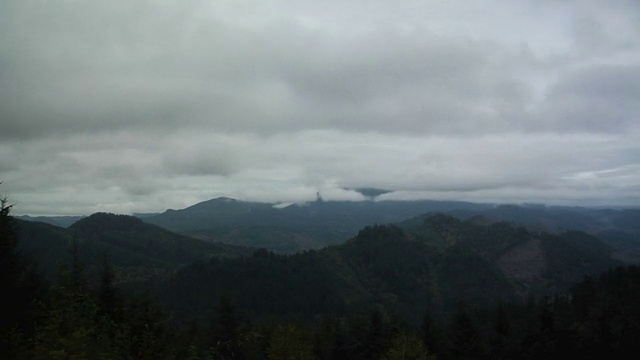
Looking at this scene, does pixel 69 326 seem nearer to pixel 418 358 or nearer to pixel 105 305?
→ pixel 105 305

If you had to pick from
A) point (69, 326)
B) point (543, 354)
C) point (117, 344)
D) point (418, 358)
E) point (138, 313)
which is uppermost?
point (69, 326)

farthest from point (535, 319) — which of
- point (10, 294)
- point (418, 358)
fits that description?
point (10, 294)

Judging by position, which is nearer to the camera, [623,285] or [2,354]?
[2,354]

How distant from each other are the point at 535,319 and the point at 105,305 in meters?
75.8

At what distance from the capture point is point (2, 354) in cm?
1498

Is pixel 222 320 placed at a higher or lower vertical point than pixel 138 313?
lower

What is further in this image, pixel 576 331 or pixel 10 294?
pixel 576 331

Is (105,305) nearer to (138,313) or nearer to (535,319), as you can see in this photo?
(138,313)

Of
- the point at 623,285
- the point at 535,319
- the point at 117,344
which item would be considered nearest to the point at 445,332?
the point at 535,319

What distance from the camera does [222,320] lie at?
7225 centimetres

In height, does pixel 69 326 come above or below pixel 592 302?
above

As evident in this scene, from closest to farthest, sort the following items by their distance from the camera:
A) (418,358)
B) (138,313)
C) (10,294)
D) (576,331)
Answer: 1. (10,294)
2. (138,313)
3. (418,358)
4. (576,331)

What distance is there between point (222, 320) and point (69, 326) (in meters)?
60.9

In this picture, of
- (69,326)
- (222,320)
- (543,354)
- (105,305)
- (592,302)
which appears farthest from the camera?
(592,302)
